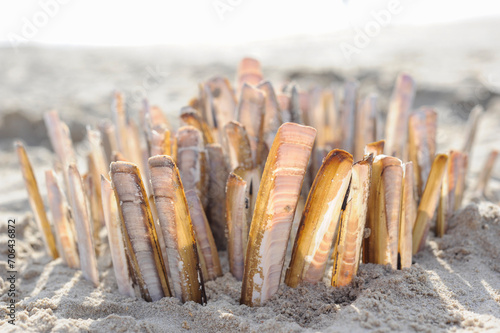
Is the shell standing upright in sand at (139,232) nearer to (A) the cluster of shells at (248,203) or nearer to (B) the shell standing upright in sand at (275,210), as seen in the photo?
(A) the cluster of shells at (248,203)

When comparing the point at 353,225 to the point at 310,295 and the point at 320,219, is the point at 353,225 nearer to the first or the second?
the point at 320,219

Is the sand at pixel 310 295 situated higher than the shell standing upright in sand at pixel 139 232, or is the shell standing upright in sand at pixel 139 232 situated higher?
the shell standing upright in sand at pixel 139 232

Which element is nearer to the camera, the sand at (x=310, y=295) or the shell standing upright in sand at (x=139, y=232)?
the sand at (x=310, y=295)

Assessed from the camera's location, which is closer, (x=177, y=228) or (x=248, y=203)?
(x=177, y=228)

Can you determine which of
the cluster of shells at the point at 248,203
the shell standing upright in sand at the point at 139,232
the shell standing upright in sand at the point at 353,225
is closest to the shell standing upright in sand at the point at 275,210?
the cluster of shells at the point at 248,203

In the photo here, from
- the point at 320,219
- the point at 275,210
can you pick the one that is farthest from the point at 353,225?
the point at 275,210

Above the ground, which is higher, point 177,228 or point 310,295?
point 177,228

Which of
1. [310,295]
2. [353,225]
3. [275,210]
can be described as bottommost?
[310,295]

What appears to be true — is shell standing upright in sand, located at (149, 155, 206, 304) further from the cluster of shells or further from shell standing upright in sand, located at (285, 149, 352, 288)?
shell standing upright in sand, located at (285, 149, 352, 288)

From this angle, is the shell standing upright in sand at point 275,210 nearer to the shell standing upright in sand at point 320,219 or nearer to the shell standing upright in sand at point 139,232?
the shell standing upright in sand at point 320,219

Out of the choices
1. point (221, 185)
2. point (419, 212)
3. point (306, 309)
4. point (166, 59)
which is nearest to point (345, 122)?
point (419, 212)
